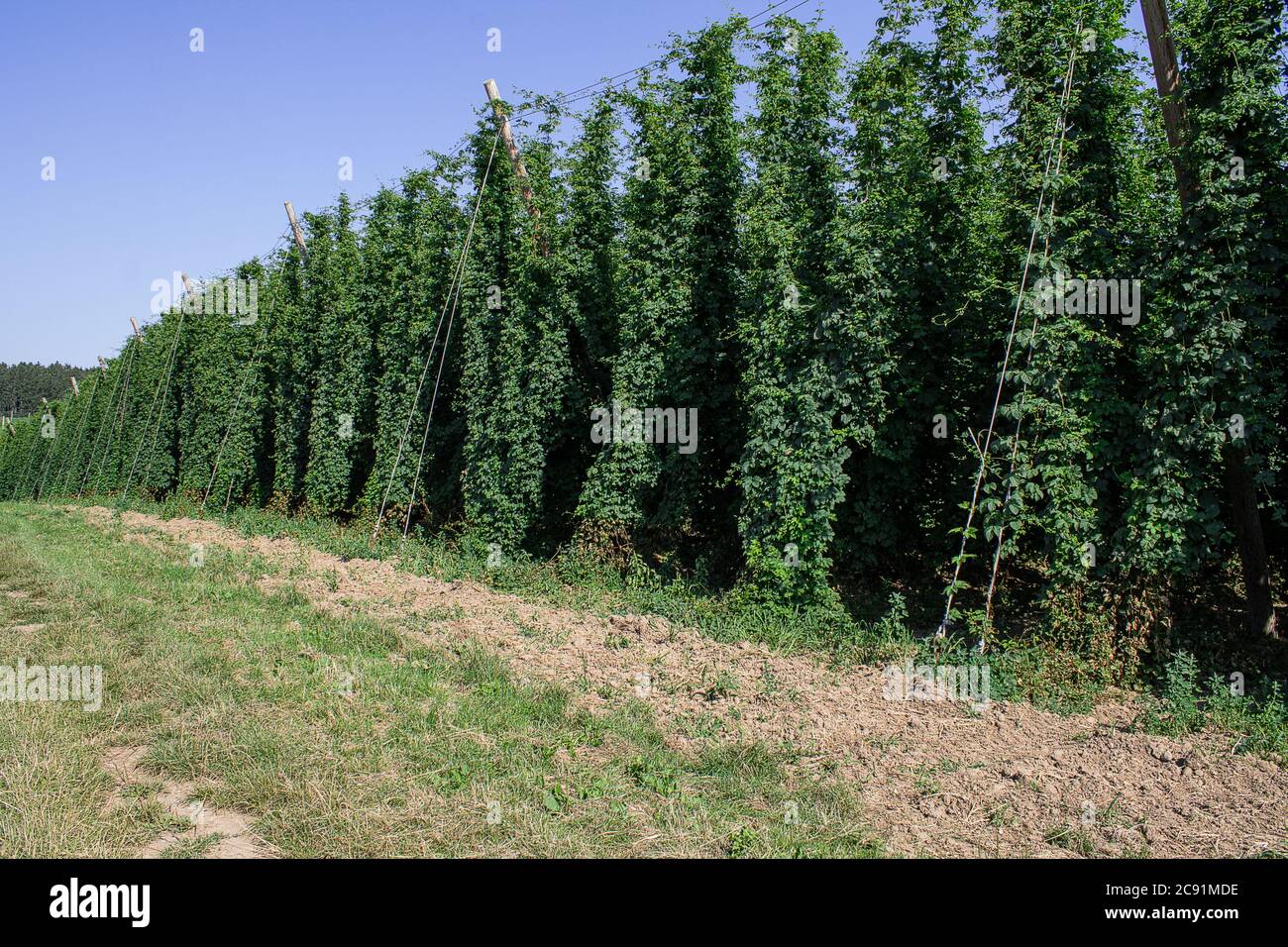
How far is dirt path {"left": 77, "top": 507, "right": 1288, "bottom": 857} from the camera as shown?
4.60 meters

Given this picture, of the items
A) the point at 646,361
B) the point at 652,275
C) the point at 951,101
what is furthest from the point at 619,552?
the point at 951,101

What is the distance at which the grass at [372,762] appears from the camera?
169 inches

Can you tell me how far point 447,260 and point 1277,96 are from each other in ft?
41.1

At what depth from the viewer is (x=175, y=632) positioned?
8281 millimetres

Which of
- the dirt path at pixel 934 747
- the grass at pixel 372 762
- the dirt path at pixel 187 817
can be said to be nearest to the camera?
the dirt path at pixel 187 817

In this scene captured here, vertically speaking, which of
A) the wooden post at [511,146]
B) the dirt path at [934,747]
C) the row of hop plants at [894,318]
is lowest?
the dirt path at [934,747]

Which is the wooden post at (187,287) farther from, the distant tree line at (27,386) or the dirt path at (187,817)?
the distant tree line at (27,386)

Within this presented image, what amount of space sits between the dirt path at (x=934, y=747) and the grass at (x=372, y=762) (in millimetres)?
384

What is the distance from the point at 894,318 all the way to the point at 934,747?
4759 mm

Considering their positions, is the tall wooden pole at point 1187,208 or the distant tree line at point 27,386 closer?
the tall wooden pole at point 1187,208

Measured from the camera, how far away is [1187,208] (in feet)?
21.4

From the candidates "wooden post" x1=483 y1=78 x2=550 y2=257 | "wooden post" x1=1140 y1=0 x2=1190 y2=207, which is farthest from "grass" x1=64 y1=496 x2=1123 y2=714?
"wooden post" x1=483 y1=78 x2=550 y2=257

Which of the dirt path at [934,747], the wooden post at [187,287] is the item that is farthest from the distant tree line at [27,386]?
the dirt path at [934,747]
